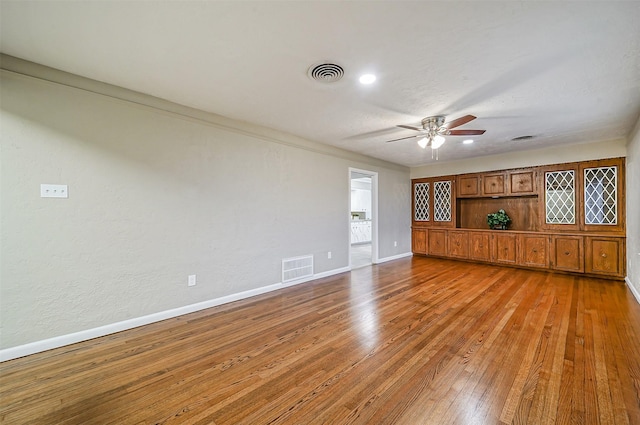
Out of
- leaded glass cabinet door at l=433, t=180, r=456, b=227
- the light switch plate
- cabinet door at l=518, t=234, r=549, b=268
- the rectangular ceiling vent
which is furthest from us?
leaded glass cabinet door at l=433, t=180, r=456, b=227

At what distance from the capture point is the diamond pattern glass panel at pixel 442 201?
6.69 meters

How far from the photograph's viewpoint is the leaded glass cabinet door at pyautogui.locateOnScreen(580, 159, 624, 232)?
4.58m

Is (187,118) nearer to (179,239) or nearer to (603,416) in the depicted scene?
(179,239)

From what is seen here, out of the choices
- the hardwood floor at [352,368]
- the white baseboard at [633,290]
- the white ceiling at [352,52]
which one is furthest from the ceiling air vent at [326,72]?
the white baseboard at [633,290]

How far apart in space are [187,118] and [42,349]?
2676 millimetres

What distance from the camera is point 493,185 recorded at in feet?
19.6

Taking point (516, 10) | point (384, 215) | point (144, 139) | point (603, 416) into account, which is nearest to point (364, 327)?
point (603, 416)

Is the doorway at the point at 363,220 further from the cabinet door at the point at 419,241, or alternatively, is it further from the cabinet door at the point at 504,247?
the cabinet door at the point at 504,247

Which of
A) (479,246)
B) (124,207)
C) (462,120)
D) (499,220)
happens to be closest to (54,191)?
(124,207)

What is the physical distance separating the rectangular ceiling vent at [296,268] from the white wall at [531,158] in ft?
14.3

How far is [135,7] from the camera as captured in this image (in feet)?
5.45

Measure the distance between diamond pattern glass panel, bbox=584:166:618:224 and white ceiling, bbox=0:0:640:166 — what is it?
1.78 metres

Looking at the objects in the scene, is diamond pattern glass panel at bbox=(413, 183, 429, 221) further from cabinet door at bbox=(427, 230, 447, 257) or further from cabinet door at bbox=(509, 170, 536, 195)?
cabinet door at bbox=(509, 170, 536, 195)

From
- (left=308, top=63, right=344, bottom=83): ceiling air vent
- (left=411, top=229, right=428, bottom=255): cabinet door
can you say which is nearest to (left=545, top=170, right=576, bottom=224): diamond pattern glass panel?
(left=411, top=229, right=428, bottom=255): cabinet door
